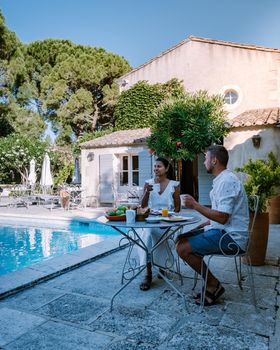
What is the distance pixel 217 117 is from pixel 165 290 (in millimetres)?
7249

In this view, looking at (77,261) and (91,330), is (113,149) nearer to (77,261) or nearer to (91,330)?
(77,261)

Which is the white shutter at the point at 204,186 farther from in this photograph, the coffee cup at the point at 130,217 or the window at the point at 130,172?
the coffee cup at the point at 130,217

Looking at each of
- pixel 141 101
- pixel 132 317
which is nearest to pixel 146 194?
pixel 132 317

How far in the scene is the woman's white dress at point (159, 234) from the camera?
340 cm

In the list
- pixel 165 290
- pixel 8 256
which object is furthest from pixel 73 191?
pixel 165 290

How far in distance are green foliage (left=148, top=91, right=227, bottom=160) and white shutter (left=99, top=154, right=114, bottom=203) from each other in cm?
286

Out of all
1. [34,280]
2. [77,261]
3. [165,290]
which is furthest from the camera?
[77,261]

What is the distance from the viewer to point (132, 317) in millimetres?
2555

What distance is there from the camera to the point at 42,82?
21281mm

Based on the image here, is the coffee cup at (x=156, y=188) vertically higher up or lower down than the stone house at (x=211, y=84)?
lower down

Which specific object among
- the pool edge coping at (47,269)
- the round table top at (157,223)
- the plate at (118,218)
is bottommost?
the pool edge coping at (47,269)

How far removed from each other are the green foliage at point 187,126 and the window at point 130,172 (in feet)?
7.58

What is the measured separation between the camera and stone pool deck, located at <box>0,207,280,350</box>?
85.4 inches

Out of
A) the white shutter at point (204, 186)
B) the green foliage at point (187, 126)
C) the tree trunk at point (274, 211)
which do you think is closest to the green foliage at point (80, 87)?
the white shutter at point (204, 186)
